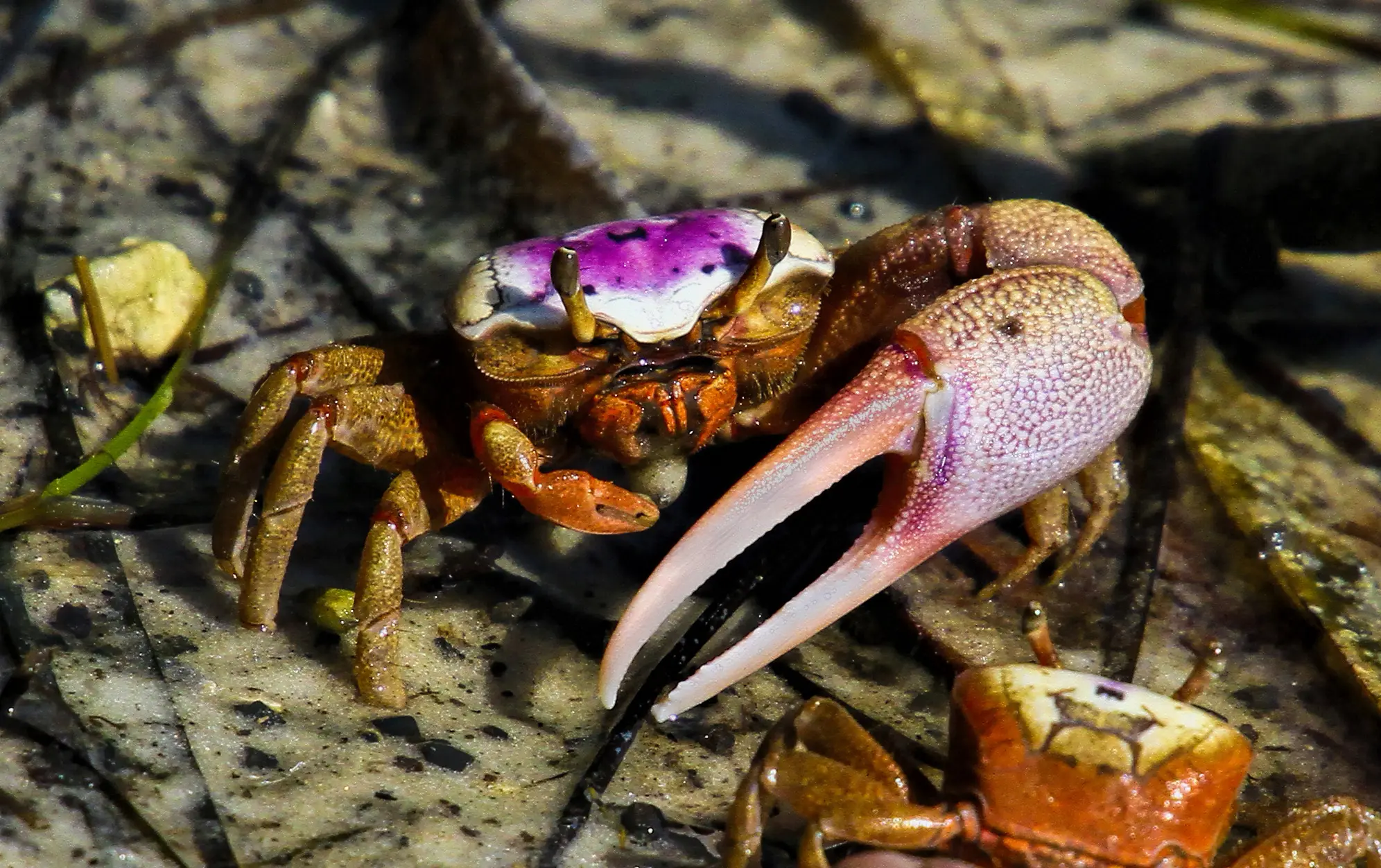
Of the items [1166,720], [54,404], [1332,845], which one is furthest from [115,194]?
[1332,845]

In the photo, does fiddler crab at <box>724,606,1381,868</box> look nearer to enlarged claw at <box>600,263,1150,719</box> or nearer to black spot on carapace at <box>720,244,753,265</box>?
enlarged claw at <box>600,263,1150,719</box>

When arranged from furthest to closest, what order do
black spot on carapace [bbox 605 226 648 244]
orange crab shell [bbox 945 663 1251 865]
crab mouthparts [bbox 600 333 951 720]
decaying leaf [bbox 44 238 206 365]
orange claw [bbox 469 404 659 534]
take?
decaying leaf [bbox 44 238 206 365], black spot on carapace [bbox 605 226 648 244], orange claw [bbox 469 404 659 534], crab mouthparts [bbox 600 333 951 720], orange crab shell [bbox 945 663 1251 865]

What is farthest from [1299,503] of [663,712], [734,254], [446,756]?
[446,756]

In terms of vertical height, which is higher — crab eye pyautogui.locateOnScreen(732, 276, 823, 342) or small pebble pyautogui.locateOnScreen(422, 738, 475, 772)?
crab eye pyautogui.locateOnScreen(732, 276, 823, 342)

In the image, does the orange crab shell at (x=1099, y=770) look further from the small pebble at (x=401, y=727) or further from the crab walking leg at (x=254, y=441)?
the crab walking leg at (x=254, y=441)

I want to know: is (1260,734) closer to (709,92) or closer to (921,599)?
(921,599)

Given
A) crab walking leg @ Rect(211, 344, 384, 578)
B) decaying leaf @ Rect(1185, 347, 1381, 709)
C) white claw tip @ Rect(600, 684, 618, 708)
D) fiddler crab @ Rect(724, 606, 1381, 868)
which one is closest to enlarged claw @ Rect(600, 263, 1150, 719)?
white claw tip @ Rect(600, 684, 618, 708)
